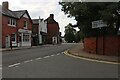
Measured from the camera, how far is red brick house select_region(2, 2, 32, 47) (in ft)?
140

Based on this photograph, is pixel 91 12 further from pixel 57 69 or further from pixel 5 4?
pixel 5 4

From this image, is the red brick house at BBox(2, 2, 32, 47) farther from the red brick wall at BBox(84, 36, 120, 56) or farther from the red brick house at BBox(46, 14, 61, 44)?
the red brick house at BBox(46, 14, 61, 44)

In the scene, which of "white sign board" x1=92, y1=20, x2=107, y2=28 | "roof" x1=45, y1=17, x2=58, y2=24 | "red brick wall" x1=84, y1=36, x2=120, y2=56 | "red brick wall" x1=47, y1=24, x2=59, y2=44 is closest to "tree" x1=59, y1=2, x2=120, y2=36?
"white sign board" x1=92, y1=20, x2=107, y2=28

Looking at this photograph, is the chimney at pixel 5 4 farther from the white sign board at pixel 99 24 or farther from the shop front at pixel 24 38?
the white sign board at pixel 99 24

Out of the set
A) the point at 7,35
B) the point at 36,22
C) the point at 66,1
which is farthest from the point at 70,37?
the point at 66,1

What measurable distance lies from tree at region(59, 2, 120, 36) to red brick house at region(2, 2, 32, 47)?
16.5m

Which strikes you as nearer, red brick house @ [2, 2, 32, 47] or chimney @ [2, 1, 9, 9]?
red brick house @ [2, 2, 32, 47]

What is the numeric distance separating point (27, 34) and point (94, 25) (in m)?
32.3

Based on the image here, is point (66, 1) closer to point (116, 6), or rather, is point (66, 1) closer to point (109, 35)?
point (109, 35)

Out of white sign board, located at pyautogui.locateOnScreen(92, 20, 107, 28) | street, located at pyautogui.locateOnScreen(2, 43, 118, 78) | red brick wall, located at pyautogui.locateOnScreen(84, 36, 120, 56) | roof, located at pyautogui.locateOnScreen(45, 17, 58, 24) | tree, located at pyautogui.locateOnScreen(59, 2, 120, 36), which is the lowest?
street, located at pyautogui.locateOnScreen(2, 43, 118, 78)

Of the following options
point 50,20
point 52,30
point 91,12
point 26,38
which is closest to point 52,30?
point 52,30

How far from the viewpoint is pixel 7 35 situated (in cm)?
4341

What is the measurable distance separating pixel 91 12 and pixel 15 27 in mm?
25920

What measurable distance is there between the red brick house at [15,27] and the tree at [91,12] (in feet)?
54.0
